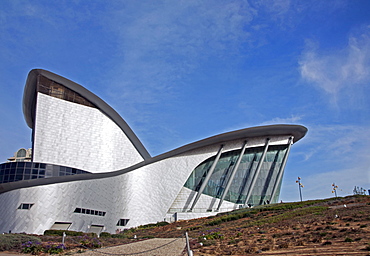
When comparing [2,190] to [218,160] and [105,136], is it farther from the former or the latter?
[218,160]

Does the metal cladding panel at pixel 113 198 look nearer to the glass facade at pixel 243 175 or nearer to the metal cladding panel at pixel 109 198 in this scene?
the metal cladding panel at pixel 109 198

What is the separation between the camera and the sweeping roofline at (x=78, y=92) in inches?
1516

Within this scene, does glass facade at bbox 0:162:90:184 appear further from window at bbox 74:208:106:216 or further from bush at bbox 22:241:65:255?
bush at bbox 22:241:65:255

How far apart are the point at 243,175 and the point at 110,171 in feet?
63.3

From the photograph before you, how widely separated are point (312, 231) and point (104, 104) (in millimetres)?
32987

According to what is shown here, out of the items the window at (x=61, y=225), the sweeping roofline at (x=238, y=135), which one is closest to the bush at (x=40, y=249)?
the window at (x=61, y=225)

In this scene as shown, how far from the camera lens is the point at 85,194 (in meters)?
31.8

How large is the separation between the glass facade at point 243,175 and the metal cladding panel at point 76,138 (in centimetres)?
1078

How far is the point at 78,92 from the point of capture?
4122 cm

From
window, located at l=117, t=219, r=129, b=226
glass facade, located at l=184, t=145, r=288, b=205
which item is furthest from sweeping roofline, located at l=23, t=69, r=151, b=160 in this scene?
window, located at l=117, t=219, r=129, b=226

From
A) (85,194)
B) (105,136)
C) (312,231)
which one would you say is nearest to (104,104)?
(105,136)

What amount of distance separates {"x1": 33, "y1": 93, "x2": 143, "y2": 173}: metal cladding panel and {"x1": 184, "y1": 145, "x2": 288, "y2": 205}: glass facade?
35.4ft

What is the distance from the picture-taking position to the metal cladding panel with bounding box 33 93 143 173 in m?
38.2

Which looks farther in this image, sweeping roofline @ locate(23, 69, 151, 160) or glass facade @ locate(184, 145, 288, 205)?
glass facade @ locate(184, 145, 288, 205)
